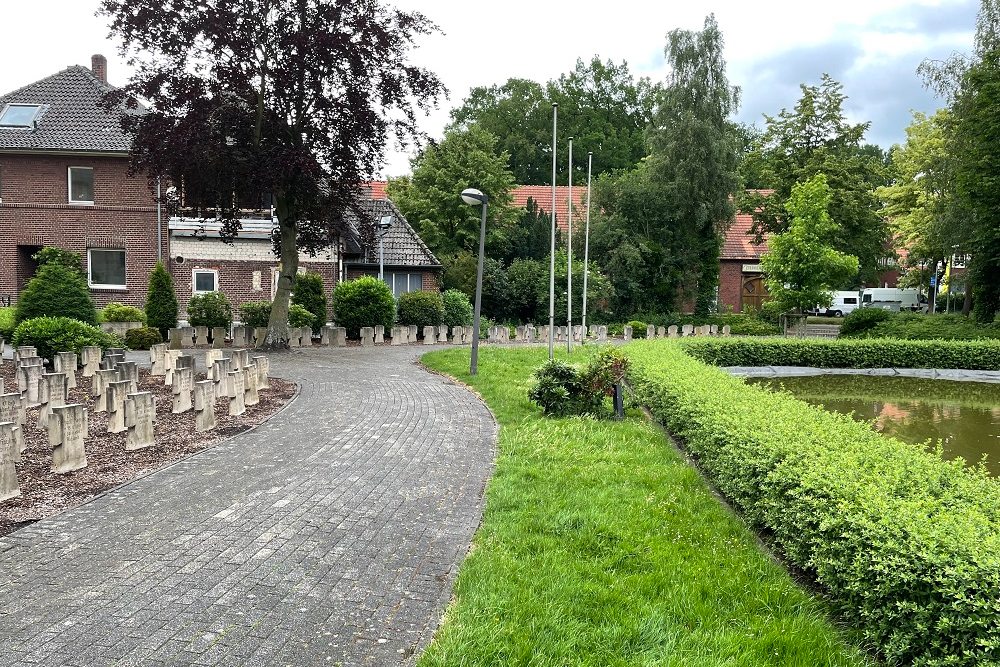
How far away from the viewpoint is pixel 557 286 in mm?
32781

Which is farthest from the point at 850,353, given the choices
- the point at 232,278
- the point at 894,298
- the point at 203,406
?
the point at 894,298

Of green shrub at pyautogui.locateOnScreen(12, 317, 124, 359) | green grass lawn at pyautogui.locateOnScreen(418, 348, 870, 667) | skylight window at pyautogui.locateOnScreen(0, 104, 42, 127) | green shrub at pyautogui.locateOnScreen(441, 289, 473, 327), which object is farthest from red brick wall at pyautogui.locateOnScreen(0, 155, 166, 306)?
green grass lawn at pyautogui.locateOnScreen(418, 348, 870, 667)

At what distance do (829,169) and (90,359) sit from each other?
35.1 metres

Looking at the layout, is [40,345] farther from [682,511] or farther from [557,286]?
[557,286]

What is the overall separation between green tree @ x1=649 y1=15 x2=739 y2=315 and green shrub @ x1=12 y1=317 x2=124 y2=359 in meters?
28.0

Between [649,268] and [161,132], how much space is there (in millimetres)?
24827

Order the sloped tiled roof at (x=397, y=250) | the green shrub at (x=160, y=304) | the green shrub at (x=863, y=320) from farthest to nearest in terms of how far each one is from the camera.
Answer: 1. the sloped tiled roof at (x=397, y=250)
2. the green shrub at (x=863, y=320)
3. the green shrub at (x=160, y=304)

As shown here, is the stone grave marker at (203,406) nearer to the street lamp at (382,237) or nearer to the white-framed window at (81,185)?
the street lamp at (382,237)

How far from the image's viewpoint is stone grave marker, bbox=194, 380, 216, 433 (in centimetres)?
978

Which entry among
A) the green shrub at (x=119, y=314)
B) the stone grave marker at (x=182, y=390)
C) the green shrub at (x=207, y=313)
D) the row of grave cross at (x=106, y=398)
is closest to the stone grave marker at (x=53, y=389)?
the row of grave cross at (x=106, y=398)

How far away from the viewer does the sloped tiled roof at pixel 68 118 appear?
86.6ft

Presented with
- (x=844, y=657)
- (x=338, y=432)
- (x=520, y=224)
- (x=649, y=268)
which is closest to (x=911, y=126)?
(x=649, y=268)

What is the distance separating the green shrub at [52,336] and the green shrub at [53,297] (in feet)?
6.87

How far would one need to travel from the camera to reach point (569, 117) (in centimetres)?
5559
